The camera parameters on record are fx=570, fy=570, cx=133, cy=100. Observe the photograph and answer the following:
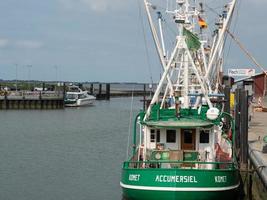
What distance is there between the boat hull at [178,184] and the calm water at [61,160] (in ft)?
18.3

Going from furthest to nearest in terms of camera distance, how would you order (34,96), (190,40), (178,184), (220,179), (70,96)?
Answer: (70,96) → (34,96) → (190,40) → (220,179) → (178,184)

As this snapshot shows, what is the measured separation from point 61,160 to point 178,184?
18.1m

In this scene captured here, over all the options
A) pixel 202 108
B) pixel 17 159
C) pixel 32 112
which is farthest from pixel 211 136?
pixel 32 112

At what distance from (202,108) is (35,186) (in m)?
9.84

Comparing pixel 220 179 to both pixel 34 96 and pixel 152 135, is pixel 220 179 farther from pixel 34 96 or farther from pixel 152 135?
pixel 34 96

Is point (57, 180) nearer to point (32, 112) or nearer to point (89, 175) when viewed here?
point (89, 175)

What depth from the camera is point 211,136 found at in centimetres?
2378

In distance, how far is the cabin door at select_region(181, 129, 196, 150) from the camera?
23.8 meters

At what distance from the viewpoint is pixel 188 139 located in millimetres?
23859

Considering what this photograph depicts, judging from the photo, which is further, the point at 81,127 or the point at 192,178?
the point at 81,127

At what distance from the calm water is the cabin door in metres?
5.12

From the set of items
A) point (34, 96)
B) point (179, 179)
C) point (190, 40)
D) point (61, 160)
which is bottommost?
point (61, 160)

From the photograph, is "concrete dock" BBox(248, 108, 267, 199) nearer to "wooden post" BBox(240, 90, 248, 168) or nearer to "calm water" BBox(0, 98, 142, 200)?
"wooden post" BBox(240, 90, 248, 168)

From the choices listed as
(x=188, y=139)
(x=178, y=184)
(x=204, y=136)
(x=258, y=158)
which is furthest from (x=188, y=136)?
(x=178, y=184)
